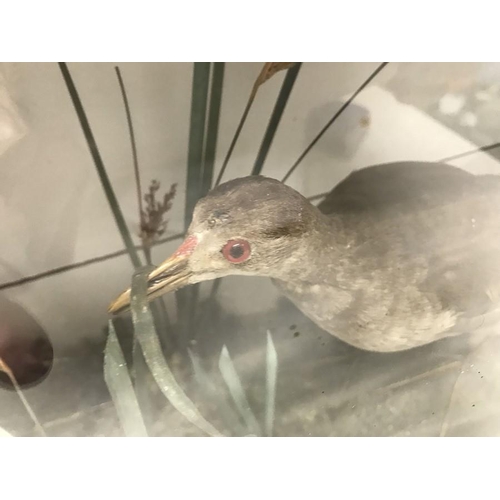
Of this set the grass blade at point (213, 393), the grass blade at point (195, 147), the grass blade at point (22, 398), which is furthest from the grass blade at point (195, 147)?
the grass blade at point (22, 398)

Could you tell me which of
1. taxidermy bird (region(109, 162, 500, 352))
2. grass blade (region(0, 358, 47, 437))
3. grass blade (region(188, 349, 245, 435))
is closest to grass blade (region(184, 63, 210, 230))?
taxidermy bird (region(109, 162, 500, 352))

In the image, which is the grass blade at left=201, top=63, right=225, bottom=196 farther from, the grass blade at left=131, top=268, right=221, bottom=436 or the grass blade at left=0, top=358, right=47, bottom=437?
the grass blade at left=0, top=358, right=47, bottom=437

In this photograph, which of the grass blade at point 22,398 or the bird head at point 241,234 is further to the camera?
the grass blade at point 22,398

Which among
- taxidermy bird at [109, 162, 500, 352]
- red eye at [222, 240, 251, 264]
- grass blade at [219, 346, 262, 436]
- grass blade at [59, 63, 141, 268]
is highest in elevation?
grass blade at [59, 63, 141, 268]

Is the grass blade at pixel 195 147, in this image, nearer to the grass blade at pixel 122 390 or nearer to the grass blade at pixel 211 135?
the grass blade at pixel 211 135

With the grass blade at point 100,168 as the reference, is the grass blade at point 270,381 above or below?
below

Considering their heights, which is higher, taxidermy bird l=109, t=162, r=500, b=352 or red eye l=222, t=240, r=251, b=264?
red eye l=222, t=240, r=251, b=264

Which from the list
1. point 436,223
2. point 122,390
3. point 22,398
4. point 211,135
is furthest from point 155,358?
point 436,223
